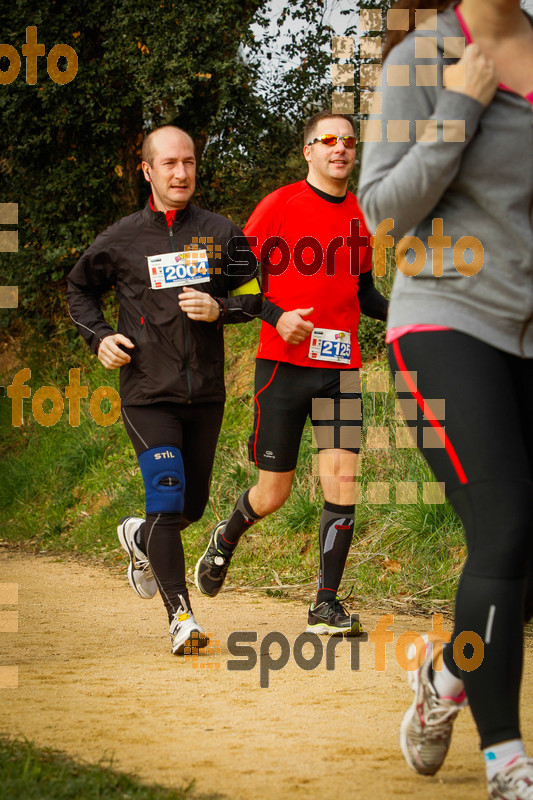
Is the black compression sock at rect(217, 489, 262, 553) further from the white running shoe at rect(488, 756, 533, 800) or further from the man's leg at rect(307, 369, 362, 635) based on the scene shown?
the white running shoe at rect(488, 756, 533, 800)

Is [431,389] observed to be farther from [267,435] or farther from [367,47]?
[367,47]

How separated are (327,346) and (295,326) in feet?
1.03

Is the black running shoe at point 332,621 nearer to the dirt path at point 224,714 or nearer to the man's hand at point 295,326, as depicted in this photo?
the dirt path at point 224,714

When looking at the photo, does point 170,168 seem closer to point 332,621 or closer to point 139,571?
point 139,571

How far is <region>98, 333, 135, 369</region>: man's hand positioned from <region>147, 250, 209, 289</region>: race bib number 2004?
0.33m

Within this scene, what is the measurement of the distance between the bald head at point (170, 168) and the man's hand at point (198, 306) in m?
0.55

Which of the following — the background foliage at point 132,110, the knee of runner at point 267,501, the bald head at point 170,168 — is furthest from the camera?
the background foliage at point 132,110

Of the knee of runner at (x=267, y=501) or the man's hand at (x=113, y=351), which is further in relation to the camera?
the knee of runner at (x=267, y=501)

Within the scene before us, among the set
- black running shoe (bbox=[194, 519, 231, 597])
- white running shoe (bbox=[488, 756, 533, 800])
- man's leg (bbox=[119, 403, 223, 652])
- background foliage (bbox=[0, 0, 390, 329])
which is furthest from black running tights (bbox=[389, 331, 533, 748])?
background foliage (bbox=[0, 0, 390, 329])

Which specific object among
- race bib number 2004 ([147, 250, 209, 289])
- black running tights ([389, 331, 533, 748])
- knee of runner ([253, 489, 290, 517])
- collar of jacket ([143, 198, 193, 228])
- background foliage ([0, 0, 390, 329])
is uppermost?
→ background foliage ([0, 0, 390, 329])

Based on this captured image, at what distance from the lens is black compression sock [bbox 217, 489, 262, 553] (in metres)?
5.85

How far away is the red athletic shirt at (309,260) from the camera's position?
553cm

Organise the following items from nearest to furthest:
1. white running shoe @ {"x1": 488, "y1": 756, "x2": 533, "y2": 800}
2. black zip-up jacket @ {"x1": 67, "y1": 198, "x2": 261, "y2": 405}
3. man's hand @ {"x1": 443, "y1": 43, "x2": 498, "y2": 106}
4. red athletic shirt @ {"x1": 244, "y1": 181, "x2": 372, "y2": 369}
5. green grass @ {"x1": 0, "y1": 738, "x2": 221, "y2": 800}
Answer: white running shoe @ {"x1": 488, "y1": 756, "x2": 533, "y2": 800} < man's hand @ {"x1": 443, "y1": 43, "x2": 498, "y2": 106} < green grass @ {"x1": 0, "y1": 738, "x2": 221, "y2": 800} < black zip-up jacket @ {"x1": 67, "y1": 198, "x2": 261, "y2": 405} < red athletic shirt @ {"x1": 244, "y1": 181, "x2": 372, "y2": 369}

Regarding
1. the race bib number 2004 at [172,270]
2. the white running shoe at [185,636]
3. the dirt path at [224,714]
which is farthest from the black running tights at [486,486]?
the race bib number 2004 at [172,270]
